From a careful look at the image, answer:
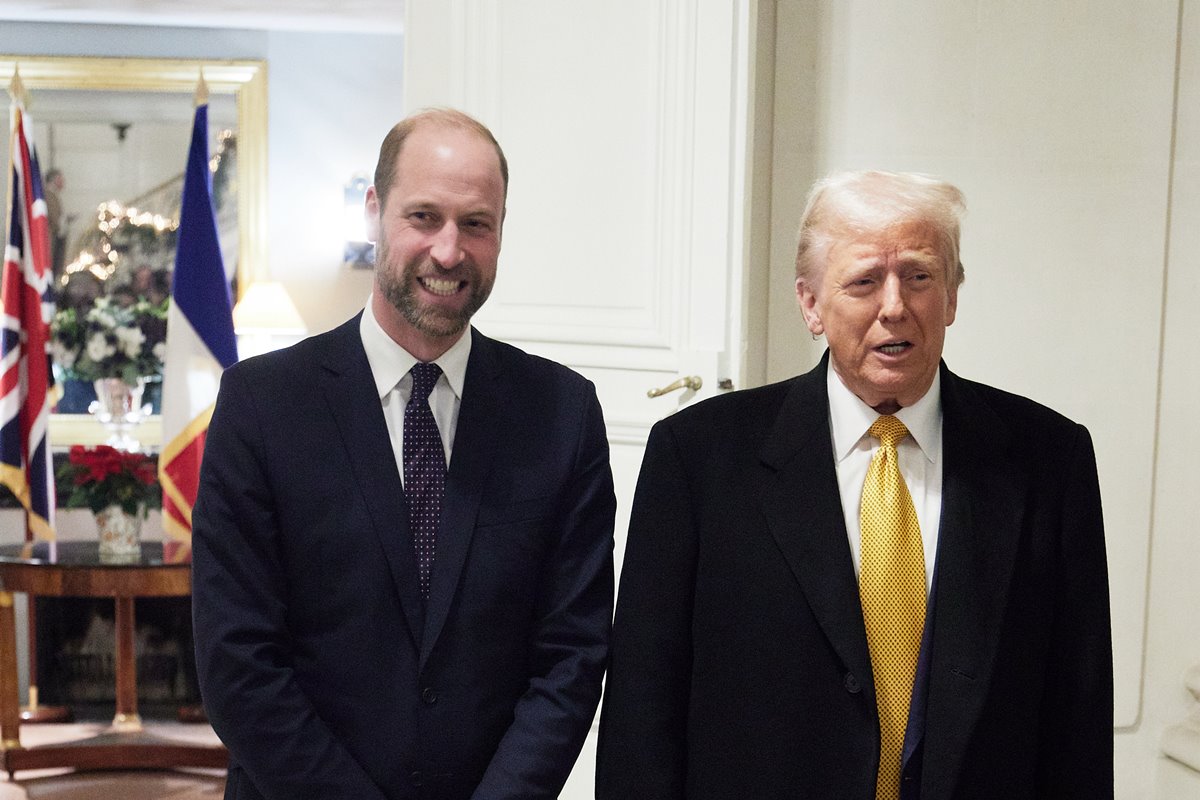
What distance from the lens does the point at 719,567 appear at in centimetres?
158

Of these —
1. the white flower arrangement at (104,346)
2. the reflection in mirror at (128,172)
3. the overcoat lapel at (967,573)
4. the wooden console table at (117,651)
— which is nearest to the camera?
the overcoat lapel at (967,573)

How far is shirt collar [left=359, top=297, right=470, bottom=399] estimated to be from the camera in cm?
168

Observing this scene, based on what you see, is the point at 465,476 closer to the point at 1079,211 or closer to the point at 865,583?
the point at 865,583

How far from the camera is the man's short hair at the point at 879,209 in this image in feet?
5.05

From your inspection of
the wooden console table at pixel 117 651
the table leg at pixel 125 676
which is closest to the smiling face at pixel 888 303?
the wooden console table at pixel 117 651

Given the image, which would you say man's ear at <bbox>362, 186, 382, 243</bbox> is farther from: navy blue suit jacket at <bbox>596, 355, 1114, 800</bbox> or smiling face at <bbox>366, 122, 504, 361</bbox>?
navy blue suit jacket at <bbox>596, 355, 1114, 800</bbox>

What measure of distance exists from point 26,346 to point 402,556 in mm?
4843

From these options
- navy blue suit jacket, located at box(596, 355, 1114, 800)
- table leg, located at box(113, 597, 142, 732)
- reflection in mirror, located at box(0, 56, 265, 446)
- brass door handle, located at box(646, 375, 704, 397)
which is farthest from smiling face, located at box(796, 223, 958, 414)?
reflection in mirror, located at box(0, 56, 265, 446)

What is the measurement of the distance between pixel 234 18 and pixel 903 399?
5.92m

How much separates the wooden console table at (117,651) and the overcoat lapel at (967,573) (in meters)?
3.73

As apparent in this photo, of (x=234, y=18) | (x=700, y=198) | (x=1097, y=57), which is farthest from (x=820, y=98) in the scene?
(x=234, y=18)

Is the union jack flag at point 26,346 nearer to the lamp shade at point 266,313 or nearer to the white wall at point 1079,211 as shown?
the lamp shade at point 266,313

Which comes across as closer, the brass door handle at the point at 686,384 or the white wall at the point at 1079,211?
the brass door handle at the point at 686,384

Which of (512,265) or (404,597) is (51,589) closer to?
(512,265)
